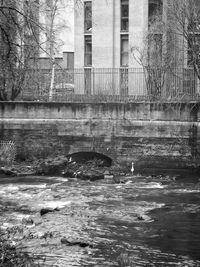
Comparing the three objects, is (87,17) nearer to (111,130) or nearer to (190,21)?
(190,21)

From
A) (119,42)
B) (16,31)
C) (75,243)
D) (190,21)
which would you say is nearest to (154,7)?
(119,42)

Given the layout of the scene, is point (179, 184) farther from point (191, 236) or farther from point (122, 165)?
point (191, 236)

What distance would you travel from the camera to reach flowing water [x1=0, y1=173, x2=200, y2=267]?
12125 mm

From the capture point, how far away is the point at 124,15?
150 ft

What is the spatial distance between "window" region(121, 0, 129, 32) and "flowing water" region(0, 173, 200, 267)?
2422 centimetres

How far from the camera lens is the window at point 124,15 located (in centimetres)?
4562

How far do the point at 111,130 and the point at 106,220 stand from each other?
11.2 meters

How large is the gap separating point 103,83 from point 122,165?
435 inches

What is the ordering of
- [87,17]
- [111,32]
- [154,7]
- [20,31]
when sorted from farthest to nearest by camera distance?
[111,32]
[87,17]
[154,7]
[20,31]

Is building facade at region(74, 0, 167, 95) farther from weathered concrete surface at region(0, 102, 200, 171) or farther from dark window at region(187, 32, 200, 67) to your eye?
weathered concrete surface at region(0, 102, 200, 171)

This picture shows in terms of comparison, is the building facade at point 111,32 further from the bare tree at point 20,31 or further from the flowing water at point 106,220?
the bare tree at point 20,31

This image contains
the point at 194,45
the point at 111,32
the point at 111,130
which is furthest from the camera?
the point at 111,32

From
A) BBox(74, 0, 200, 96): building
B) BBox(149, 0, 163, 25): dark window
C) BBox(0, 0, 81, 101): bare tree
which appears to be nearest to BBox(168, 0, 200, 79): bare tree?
BBox(74, 0, 200, 96): building

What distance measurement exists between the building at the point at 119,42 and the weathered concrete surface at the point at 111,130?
7.99 metres
